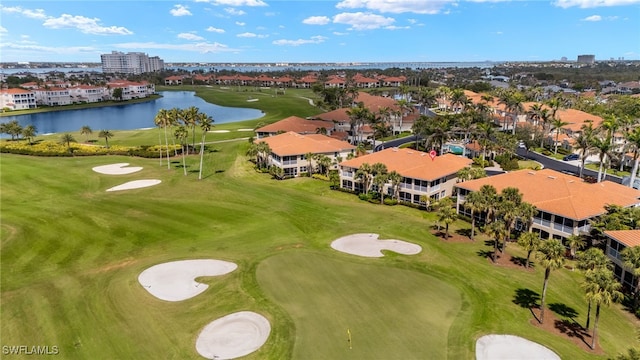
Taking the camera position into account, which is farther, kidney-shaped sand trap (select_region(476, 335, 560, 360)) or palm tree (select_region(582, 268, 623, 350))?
kidney-shaped sand trap (select_region(476, 335, 560, 360))

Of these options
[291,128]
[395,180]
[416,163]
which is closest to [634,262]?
[395,180]

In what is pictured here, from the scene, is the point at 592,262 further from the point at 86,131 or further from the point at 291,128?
the point at 86,131

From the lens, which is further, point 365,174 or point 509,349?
point 365,174

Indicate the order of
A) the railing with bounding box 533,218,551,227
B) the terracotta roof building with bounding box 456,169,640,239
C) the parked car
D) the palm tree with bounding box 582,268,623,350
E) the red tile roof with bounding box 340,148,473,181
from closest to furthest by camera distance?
the palm tree with bounding box 582,268,623,350 → the terracotta roof building with bounding box 456,169,640,239 → the railing with bounding box 533,218,551,227 → the red tile roof with bounding box 340,148,473,181 → the parked car

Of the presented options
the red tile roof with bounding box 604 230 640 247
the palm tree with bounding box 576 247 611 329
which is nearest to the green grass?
the red tile roof with bounding box 604 230 640 247

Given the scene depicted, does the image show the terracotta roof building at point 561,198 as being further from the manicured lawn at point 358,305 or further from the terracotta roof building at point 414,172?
the manicured lawn at point 358,305

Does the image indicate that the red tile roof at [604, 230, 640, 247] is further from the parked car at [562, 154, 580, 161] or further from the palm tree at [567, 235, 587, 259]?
the parked car at [562, 154, 580, 161]
